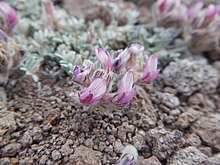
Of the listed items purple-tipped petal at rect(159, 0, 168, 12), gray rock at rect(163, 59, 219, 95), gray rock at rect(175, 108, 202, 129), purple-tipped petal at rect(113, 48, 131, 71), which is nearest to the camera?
purple-tipped petal at rect(113, 48, 131, 71)

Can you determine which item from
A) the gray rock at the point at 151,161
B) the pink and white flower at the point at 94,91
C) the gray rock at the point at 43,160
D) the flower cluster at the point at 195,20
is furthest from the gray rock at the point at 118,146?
the flower cluster at the point at 195,20

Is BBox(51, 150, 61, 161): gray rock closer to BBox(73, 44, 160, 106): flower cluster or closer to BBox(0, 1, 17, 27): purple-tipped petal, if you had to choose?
BBox(73, 44, 160, 106): flower cluster

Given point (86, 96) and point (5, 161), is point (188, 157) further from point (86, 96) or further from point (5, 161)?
point (5, 161)

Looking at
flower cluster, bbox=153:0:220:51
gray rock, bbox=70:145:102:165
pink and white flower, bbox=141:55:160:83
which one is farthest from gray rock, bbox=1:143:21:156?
flower cluster, bbox=153:0:220:51

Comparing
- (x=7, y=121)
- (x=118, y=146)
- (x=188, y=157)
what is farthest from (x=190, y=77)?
(x=7, y=121)

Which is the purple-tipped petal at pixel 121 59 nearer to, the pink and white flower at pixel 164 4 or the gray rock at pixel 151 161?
the gray rock at pixel 151 161

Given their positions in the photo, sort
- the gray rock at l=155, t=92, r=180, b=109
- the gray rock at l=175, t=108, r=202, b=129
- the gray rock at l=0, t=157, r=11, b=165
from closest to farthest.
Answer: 1. the gray rock at l=0, t=157, r=11, b=165
2. the gray rock at l=175, t=108, r=202, b=129
3. the gray rock at l=155, t=92, r=180, b=109
